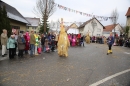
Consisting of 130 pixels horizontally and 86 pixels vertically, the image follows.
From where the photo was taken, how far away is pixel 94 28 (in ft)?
213

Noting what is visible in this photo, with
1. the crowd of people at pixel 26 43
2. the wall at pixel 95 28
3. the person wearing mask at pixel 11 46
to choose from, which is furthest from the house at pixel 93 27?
the person wearing mask at pixel 11 46

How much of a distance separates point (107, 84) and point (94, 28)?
60659mm

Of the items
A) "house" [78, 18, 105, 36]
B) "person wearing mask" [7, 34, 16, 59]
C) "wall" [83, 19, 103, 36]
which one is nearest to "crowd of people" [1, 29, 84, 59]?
"person wearing mask" [7, 34, 16, 59]

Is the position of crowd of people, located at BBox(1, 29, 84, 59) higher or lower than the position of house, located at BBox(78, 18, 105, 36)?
lower

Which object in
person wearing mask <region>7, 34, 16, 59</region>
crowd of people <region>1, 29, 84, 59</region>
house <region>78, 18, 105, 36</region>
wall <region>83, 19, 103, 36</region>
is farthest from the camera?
wall <region>83, 19, 103, 36</region>

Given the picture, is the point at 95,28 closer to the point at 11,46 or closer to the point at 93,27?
the point at 93,27

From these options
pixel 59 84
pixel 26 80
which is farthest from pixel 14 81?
pixel 59 84

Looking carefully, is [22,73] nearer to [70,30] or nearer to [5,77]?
[5,77]

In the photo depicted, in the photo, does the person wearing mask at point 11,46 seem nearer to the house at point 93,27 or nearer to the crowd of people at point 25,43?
the crowd of people at point 25,43

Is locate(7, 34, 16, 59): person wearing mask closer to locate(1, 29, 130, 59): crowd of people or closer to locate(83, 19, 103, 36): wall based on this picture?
locate(1, 29, 130, 59): crowd of people

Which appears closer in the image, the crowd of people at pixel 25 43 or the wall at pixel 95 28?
the crowd of people at pixel 25 43

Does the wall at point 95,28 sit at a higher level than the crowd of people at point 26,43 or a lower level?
higher

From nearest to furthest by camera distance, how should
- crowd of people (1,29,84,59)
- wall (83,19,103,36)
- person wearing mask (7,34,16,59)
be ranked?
person wearing mask (7,34,16,59) < crowd of people (1,29,84,59) < wall (83,19,103,36)

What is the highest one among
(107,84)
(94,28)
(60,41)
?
(94,28)
